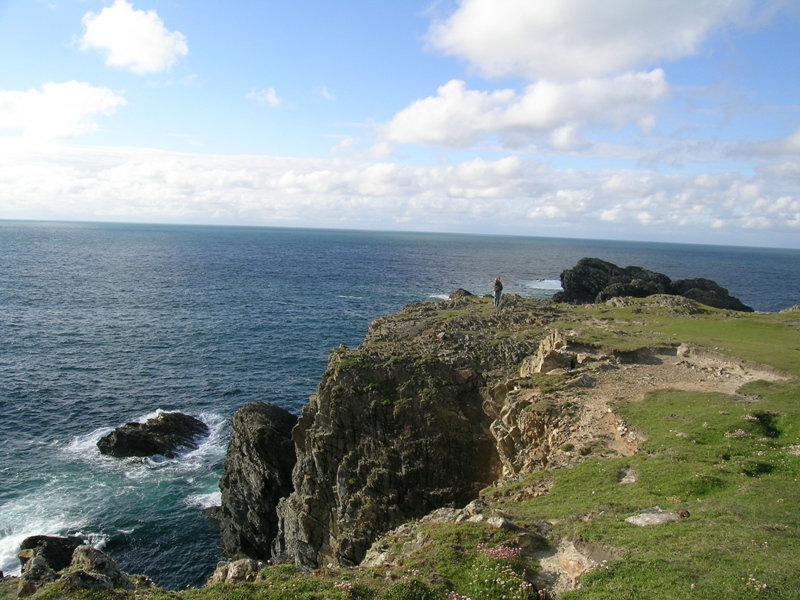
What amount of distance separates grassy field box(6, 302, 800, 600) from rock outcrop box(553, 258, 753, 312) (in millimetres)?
73201

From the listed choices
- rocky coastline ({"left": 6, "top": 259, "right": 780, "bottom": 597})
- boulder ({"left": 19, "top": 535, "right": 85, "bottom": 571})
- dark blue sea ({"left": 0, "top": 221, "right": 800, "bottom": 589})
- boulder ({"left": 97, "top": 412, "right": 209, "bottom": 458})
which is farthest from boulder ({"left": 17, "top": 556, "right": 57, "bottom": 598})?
boulder ({"left": 97, "top": 412, "right": 209, "bottom": 458})

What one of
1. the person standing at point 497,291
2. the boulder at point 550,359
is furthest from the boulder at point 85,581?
the person standing at point 497,291

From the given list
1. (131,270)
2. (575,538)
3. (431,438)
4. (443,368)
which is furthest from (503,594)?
(131,270)

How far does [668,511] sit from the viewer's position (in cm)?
1683

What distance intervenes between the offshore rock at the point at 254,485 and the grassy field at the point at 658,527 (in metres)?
21.3

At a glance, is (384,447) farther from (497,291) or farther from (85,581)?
(497,291)

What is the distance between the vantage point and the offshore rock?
37562 mm

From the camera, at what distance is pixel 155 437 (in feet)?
154

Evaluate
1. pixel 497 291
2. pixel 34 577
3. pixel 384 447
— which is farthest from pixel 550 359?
pixel 34 577

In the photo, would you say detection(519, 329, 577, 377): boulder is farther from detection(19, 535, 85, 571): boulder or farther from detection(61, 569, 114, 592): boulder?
detection(19, 535, 85, 571): boulder

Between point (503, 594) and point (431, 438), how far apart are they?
56.9ft

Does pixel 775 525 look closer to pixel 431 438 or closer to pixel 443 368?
pixel 431 438

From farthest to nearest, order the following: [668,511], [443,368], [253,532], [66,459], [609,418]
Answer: [66,459]
[253,532]
[443,368]
[609,418]
[668,511]

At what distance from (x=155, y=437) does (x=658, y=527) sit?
43178 mm
